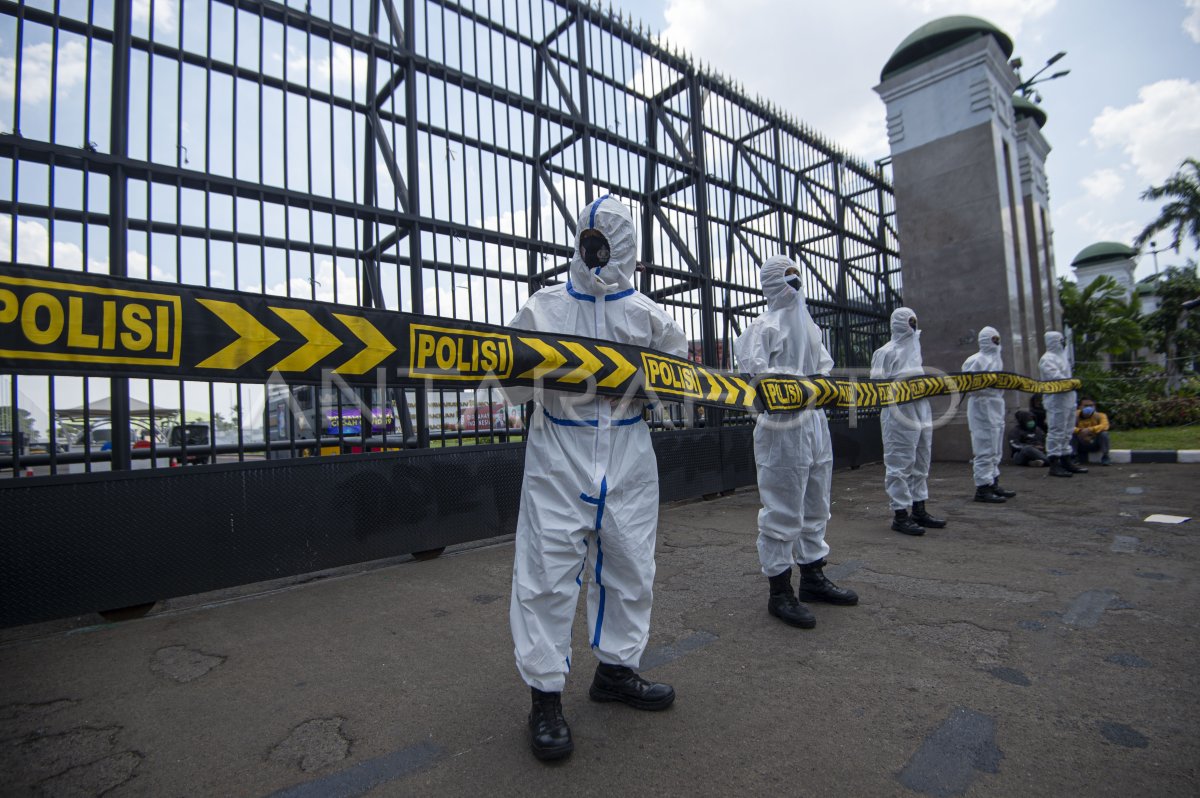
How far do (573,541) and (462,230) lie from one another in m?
3.94

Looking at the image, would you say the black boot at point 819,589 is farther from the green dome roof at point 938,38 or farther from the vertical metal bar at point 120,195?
the green dome roof at point 938,38

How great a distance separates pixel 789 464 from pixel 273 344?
99.7 inches

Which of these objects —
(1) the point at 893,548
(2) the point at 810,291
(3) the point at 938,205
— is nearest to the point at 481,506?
(1) the point at 893,548

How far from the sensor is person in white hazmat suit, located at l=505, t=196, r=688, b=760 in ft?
6.79

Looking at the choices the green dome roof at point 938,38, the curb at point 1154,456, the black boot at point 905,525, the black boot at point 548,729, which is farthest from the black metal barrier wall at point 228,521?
the green dome roof at point 938,38

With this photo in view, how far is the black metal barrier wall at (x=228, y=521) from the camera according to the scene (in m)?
3.24

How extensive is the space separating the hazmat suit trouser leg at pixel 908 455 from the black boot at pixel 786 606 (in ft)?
8.15

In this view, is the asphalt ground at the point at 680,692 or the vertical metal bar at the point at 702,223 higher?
the vertical metal bar at the point at 702,223

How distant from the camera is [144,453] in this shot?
376 cm

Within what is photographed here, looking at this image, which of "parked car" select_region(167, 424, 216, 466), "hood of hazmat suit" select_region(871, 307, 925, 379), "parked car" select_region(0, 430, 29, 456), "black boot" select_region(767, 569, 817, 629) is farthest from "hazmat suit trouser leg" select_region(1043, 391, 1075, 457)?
"parked car" select_region(0, 430, 29, 456)

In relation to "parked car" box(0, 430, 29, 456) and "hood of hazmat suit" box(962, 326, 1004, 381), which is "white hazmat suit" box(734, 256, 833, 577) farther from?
"hood of hazmat suit" box(962, 326, 1004, 381)

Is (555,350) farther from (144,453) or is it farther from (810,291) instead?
(810,291)

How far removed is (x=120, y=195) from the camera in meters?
3.69

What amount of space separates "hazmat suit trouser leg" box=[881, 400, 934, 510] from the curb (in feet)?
19.9
